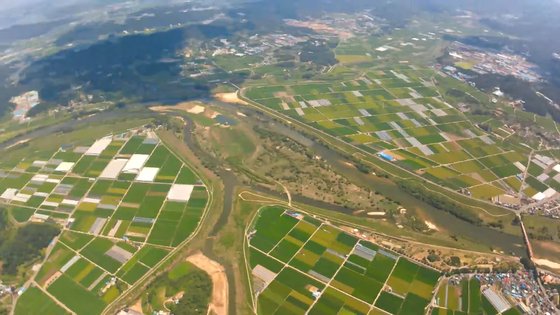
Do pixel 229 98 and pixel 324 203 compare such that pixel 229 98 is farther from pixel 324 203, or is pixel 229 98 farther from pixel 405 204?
pixel 405 204

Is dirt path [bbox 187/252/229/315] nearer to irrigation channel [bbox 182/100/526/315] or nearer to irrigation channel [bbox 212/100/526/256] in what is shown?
irrigation channel [bbox 182/100/526/315]

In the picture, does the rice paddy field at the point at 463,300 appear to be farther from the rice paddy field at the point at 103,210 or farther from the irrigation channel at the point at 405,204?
the rice paddy field at the point at 103,210

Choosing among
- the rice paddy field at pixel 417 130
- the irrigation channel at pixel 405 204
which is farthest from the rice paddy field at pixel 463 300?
the rice paddy field at pixel 417 130

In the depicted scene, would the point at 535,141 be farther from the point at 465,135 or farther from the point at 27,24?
the point at 27,24

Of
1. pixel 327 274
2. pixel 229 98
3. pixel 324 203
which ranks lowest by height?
pixel 229 98

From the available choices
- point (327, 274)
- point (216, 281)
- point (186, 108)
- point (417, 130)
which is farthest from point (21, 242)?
point (417, 130)

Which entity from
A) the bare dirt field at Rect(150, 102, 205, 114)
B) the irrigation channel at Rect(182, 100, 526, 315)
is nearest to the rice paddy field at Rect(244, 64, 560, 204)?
the irrigation channel at Rect(182, 100, 526, 315)
